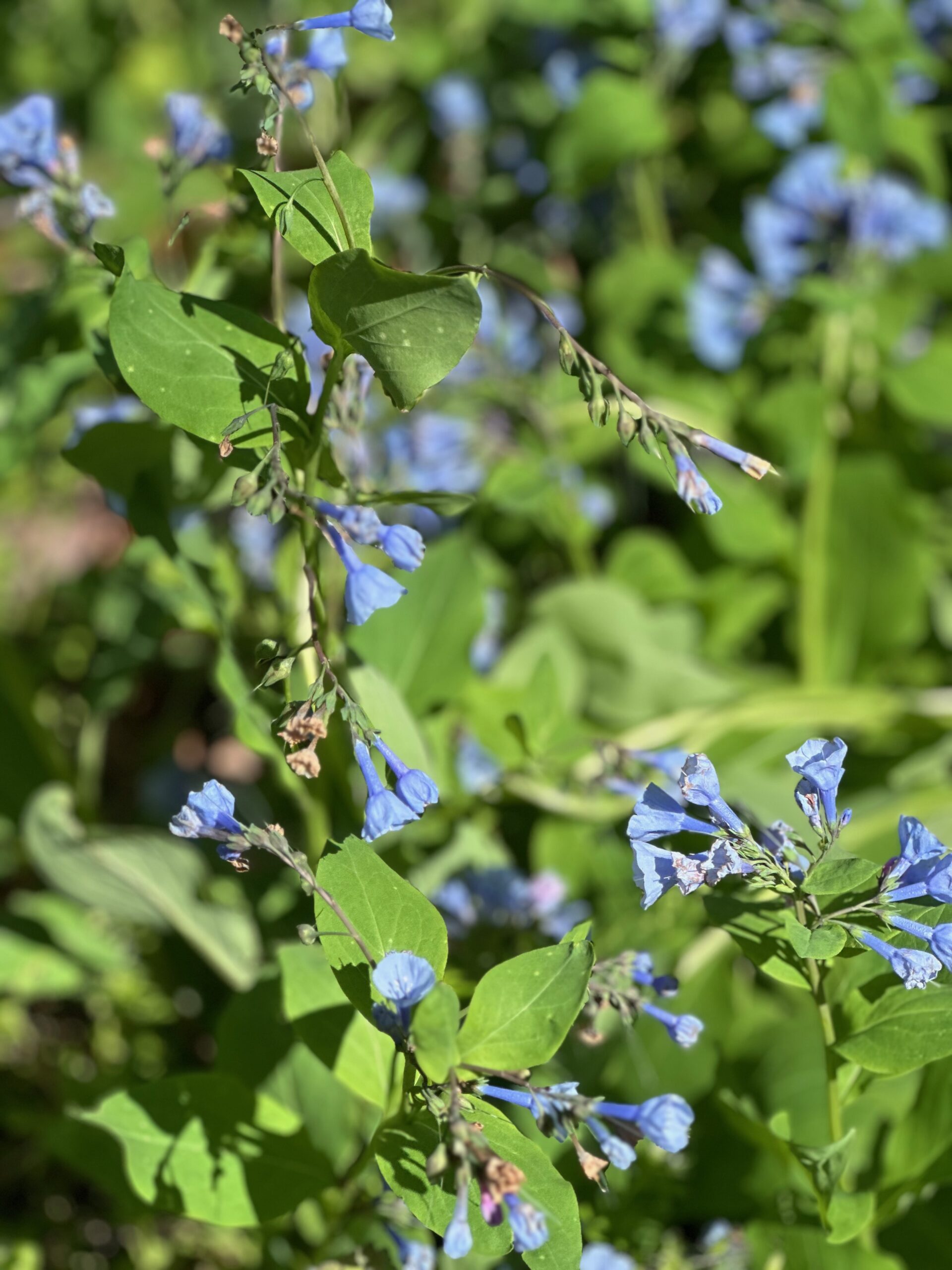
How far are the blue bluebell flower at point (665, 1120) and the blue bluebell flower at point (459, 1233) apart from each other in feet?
0.52

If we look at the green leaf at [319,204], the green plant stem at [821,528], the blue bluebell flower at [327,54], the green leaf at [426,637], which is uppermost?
the blue bluebell flower at [327,54]

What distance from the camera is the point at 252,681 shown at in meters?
1.34

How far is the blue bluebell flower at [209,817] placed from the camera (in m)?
0.84

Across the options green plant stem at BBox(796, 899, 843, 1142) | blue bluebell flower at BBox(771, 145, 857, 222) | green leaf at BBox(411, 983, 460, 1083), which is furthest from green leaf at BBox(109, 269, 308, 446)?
blue bluebell flower at BBox(771, 145, 857, 222)

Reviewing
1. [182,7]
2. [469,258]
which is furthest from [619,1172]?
[182,7]

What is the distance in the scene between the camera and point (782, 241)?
201cm

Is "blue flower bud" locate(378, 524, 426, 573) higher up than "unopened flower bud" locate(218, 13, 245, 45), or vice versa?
"unopened flower bud" locate(218, 13, 245, 45)

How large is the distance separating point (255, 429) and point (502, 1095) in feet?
1.82

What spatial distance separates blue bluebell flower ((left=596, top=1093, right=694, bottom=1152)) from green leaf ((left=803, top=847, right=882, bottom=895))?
0.67 feet

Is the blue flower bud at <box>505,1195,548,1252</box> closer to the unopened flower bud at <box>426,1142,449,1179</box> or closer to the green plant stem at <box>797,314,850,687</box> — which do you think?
the unopened flower bud at <box>426,1142,449,1179</box>

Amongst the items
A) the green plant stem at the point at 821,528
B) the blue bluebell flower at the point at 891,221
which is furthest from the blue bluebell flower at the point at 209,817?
the blue bluebell flower at the point at 891,221

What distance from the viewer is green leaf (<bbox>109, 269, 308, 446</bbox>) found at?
2.97ft

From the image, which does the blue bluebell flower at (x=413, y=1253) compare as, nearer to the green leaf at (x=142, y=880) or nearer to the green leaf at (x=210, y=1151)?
the green leaf at (x=210, y=1151)

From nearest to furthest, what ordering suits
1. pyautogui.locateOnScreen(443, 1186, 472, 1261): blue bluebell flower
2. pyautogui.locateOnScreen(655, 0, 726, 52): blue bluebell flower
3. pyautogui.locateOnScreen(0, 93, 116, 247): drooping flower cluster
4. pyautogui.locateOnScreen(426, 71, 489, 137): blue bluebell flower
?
pyautogui.locateOnScreen(443, 1186, 472, 1261): blue bluebell flower
pyautogui.locateOnScreen(0, 93, 116, 247): drooping flower cluster
pyautogui.locateOnScreen(655, 0, 726, 52): blue bluebell flower
pyautogui.locateOnScreen(426, 71, 489, 137): blue bluebell flower
